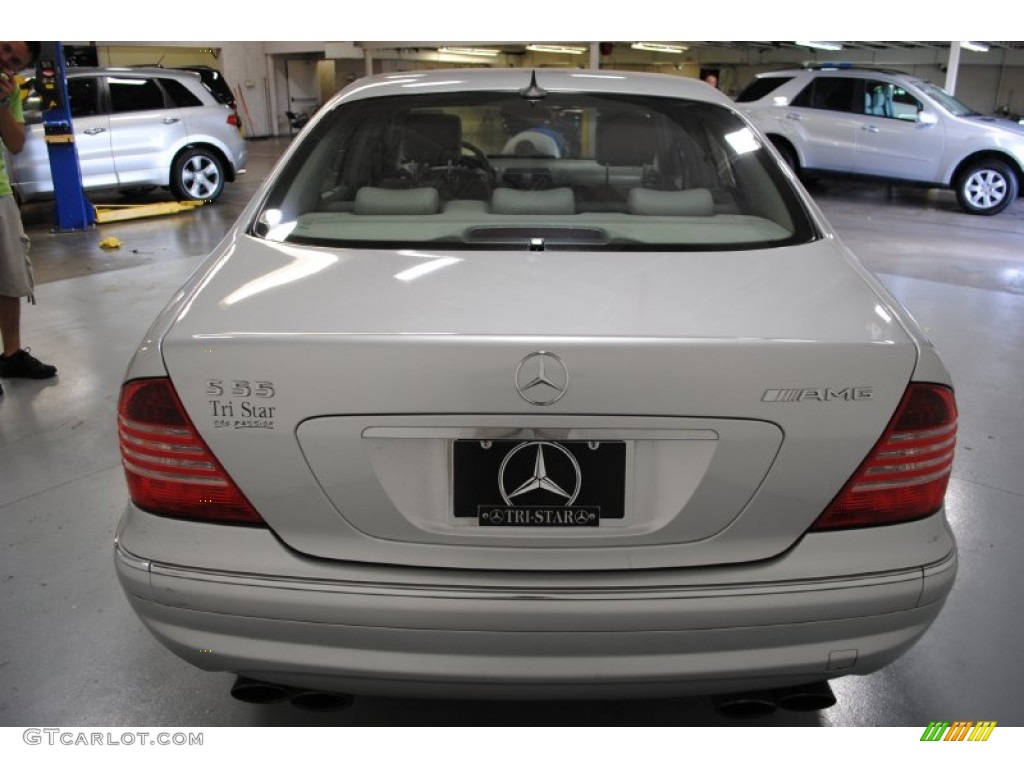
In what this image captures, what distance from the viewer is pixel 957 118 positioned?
32.4ft

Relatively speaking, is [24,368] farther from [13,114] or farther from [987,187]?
[987,187]

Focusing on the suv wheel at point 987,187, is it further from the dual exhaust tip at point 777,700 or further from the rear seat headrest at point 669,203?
the dual exhaust tip at point 777,700

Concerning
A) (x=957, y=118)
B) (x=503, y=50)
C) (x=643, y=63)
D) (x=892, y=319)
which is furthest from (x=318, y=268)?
(x=643, y=63)

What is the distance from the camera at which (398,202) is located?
222 cm

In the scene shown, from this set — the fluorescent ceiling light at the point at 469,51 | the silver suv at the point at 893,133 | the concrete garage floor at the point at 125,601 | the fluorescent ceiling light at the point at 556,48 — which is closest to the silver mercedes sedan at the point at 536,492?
the concrete garage floor at the point at 125,601

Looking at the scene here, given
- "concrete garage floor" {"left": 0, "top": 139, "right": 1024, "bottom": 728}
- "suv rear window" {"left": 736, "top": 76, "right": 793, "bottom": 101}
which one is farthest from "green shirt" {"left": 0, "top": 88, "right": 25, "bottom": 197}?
"suv rear window" {"left": 736, "top": 76, "right": 793, "bottom": 101}

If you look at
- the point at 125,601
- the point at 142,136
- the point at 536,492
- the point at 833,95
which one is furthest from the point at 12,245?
the point at 833,95

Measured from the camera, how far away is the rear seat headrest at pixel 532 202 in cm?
219

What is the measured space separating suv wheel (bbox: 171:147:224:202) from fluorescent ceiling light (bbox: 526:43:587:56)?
16.4 meters

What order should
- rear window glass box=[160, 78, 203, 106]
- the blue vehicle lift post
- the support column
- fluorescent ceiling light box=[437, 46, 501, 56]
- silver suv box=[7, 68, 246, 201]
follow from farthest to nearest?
1. fluorescent ceiling light box=[437, 46, 501, 56]
2. the support column
3. rear window glass box=[160, 78, 203, 106]
4. silver suv box=[7, 68, 246, 201]
5. the blue vehicle lift post

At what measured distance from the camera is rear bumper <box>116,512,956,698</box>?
4.61ft

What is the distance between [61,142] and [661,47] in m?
23.4

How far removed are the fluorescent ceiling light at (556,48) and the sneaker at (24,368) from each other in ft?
73.6

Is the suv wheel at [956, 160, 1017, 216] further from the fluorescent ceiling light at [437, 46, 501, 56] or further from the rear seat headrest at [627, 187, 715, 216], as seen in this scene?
the fluorescent ceiling light at [437, 46, 501, 56]
